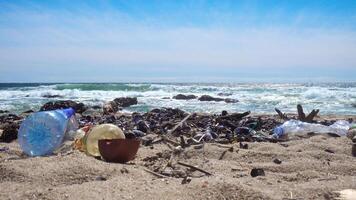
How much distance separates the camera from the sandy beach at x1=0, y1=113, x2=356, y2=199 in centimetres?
323

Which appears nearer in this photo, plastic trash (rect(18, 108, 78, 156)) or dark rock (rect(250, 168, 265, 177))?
dark rock (rect(250, 168, 265, 177))

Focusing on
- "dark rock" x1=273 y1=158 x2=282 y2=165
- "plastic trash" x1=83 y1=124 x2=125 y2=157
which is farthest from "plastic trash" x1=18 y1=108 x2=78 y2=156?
"dark rock" x1=273 y1=158 x2=282 y2=165

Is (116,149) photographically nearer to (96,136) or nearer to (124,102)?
(96,136)

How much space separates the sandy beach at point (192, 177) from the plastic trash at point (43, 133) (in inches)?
8.6

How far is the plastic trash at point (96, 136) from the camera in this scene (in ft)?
16.1

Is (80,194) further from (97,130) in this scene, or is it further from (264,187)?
(97,130)

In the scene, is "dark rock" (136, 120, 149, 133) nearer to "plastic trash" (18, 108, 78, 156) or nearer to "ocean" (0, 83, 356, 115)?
"plastic trash" (18, 108, 78, 156)

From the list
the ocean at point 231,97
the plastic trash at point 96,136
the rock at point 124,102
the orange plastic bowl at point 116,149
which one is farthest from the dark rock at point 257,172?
the rock at point 124,102

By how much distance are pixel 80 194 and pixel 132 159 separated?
1.65 metres

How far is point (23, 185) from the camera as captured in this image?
342cm

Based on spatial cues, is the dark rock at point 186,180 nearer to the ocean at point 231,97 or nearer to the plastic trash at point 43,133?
the plastic trash at point 43,133

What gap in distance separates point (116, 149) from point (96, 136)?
60cm

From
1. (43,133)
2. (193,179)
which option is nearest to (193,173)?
(193,179)

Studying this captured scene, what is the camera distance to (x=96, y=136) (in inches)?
194
